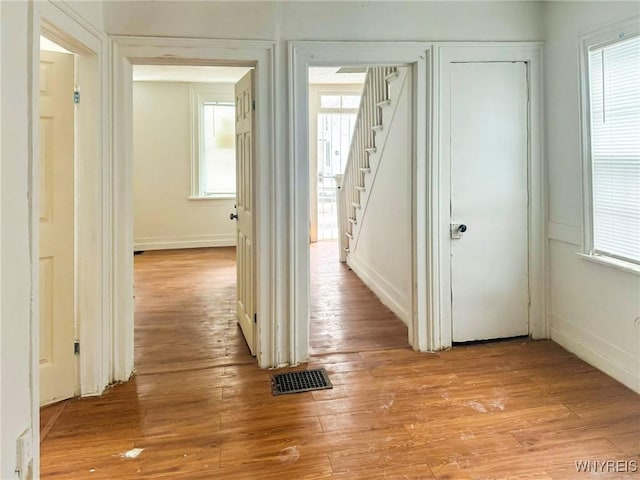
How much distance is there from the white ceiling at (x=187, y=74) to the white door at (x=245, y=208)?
301 cm

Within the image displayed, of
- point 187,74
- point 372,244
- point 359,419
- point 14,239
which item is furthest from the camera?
point 187,74

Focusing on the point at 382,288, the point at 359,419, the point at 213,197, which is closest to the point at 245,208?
the point at 359,419

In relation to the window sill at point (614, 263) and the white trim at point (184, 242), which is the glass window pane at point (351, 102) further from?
the window sill at point (614, 263)

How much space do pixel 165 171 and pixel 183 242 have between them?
116 cm

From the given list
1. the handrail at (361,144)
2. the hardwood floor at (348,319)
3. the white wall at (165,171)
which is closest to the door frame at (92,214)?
the hardwood floor at (348,319)

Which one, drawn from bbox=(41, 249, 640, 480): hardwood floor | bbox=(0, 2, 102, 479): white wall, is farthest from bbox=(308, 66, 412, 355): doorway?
bbox=(0, 2, 102, 479): white wall

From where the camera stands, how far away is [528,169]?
3.25 metres

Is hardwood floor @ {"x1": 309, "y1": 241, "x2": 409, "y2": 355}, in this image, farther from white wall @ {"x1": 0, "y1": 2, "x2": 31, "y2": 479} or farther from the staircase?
white wall @ {"x1": 0, "y1": 2, "x2": 31, "y2": 479}

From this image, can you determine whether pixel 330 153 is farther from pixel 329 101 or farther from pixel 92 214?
pixel 92 214

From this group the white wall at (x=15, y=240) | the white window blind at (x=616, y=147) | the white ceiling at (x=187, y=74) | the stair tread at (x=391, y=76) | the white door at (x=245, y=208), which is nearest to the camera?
the white wall at (x=15, y=240)

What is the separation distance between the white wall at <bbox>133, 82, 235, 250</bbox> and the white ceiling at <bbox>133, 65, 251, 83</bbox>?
0.60 feet

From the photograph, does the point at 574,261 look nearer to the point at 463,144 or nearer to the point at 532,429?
the point at 463,144

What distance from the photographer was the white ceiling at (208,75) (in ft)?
20.4

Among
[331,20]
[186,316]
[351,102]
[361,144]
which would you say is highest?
[351,102]
